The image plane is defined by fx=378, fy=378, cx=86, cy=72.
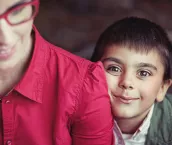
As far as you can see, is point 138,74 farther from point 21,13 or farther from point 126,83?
point 21,13

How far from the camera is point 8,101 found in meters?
1.00

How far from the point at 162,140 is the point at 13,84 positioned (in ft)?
2.04

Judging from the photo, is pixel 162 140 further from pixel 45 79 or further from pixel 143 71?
pixel 45 79

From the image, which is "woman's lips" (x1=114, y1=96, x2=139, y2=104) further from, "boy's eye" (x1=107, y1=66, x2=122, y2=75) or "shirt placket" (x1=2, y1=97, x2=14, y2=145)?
"shirt placket" (x1=2, y1=97, x2=14, y2=145)

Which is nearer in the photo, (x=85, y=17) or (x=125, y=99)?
(x=125, y=99)

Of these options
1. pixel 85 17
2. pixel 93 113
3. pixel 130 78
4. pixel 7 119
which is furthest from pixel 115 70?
pixel 85 17

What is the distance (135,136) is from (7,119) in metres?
0.54

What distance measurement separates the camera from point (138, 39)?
1.24m

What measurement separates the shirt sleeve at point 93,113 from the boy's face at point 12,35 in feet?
0.69

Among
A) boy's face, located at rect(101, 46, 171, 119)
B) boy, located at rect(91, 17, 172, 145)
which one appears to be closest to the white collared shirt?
boy, located at rect(91, 17, 172, 145)

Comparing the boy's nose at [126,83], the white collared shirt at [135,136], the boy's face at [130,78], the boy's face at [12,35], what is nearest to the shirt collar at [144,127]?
the white collared shirt at [135,136]

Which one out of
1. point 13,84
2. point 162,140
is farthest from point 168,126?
point 13,84

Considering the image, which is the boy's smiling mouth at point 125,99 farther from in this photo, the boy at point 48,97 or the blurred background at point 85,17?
the blurred background at point 85,17

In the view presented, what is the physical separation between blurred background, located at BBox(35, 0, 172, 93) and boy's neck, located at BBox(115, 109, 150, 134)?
15.7 inches
